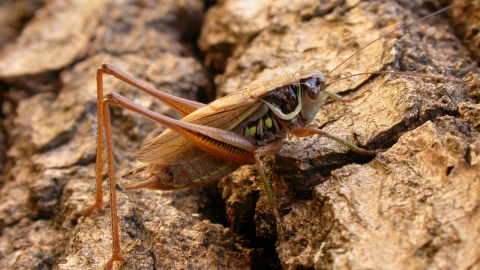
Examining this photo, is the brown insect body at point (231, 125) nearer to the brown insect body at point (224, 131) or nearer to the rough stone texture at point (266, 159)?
the brown insect body at point (224, 131)

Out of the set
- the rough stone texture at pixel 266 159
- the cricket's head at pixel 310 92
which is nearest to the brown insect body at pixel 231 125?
the cricket's head at pixel 310 92

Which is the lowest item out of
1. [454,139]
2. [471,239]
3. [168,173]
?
[471,239]

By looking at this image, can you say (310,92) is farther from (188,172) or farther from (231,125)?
(188,172)

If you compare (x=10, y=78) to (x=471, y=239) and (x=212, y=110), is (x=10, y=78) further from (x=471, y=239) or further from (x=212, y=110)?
(x=471, y=239)

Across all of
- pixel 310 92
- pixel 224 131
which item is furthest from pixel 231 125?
pixel 310 92

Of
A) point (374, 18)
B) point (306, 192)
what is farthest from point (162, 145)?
point (374, 18)

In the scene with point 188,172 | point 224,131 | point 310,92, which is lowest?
point 188,172

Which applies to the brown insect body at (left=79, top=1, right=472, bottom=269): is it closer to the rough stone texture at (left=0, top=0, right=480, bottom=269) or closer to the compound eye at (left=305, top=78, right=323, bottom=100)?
the compound eye at (left=305, top=78, right=323, bottom=100)
